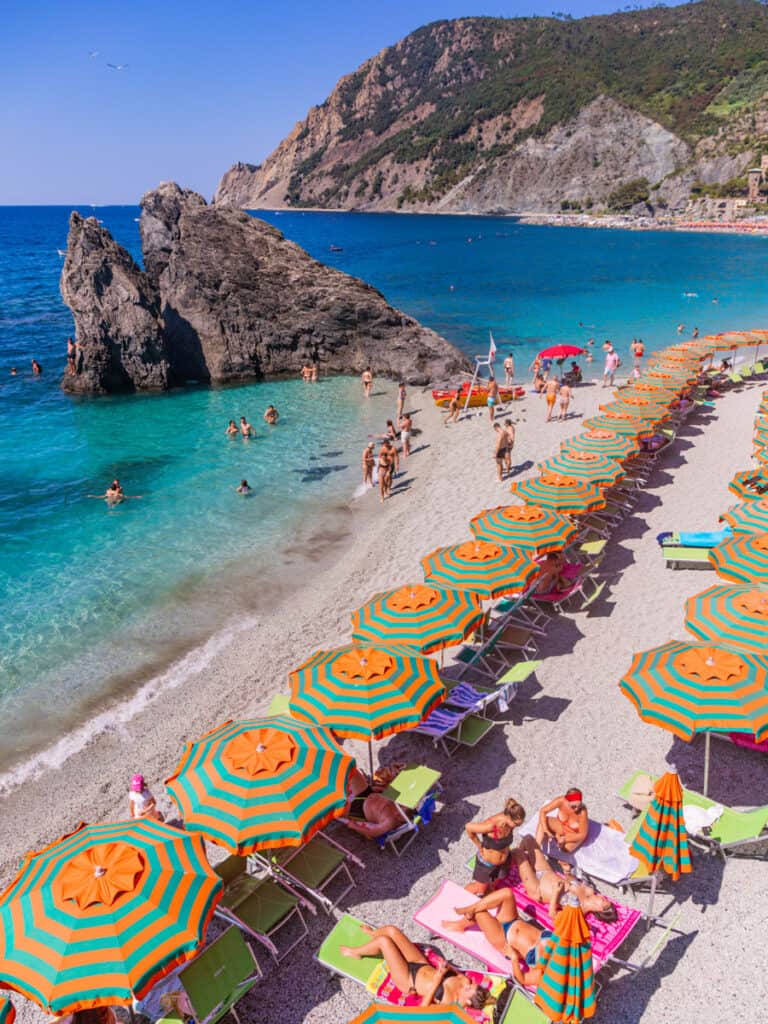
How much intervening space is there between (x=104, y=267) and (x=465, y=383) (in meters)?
19.6

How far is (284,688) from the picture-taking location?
12273 millimetres

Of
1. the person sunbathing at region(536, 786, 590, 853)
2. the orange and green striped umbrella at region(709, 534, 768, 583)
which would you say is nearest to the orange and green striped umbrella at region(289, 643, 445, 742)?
the person sunbathing at region(536, 786, 590, 853)

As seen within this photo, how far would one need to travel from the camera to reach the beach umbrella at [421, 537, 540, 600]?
10836mm

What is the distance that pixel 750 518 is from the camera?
12469mm

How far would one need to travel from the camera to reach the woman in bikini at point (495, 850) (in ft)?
23.2

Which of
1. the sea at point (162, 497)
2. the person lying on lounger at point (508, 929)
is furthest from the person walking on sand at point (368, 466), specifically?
the person lying on lounger at point (508, 929)

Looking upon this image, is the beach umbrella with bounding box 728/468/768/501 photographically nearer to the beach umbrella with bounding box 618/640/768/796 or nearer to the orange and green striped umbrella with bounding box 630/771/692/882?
the beach umbrella with bounding box 618/640/768/796

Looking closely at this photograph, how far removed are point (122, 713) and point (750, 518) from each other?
39.0 ft

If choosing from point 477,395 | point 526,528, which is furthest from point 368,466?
point 526,528

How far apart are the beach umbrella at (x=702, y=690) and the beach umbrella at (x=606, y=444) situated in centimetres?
870

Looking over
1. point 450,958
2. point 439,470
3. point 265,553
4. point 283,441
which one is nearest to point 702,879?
point 450,958

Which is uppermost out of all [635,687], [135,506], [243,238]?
[243,238]

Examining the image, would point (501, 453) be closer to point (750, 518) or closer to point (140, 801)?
point (750, 518)

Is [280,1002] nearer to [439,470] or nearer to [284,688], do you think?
[284,688]
